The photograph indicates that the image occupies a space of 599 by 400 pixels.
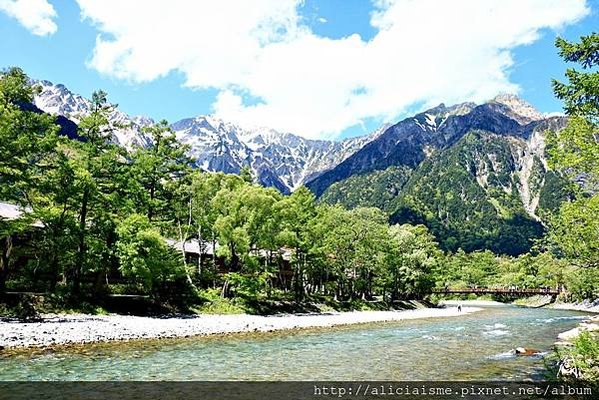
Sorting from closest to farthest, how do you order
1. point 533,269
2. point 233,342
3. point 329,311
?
point 233,342 → point 329,311 → point 533,269

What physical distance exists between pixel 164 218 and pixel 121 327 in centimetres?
2029

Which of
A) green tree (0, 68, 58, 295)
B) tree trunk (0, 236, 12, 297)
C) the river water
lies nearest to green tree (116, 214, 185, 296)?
green tree (0, 68, 58, 295)

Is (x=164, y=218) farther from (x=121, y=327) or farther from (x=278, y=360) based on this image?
(x=278, y=360)

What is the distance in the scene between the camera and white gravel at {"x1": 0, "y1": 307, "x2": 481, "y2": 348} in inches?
1003

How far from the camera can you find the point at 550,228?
36.5 metres

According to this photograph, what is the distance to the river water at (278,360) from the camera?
741 inches

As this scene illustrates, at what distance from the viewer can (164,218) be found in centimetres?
5022

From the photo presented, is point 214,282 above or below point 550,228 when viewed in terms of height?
below

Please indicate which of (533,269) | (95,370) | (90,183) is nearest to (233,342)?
(95,370)

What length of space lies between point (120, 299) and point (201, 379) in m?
25.5

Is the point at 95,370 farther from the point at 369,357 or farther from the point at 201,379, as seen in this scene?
the point at 369,357

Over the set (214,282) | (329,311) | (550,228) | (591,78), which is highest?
(591,78)

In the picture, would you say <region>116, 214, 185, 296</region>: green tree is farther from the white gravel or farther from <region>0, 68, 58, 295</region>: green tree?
<region>0, 68, 58, 295</region>: green tree

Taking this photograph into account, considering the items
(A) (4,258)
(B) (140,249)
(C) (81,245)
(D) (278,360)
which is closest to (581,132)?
(D) (278,360)
